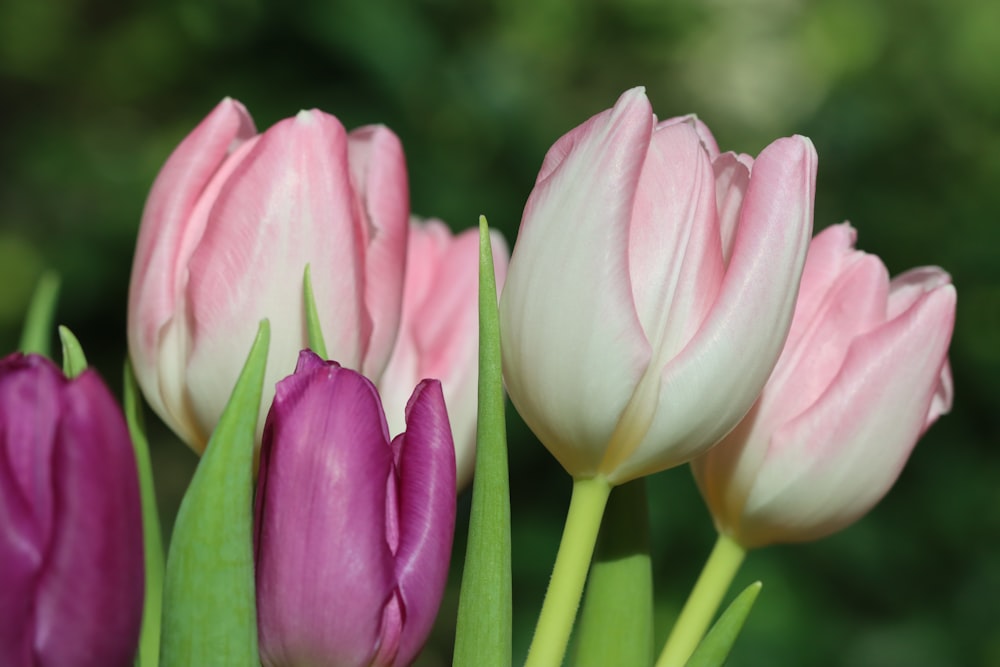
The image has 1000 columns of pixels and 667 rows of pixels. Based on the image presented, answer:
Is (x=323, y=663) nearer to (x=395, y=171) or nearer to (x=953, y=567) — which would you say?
(x=395, y=171)

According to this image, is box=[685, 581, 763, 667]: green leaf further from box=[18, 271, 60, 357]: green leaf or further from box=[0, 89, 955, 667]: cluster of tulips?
box=[18, 271, 60, 357]: green leaf

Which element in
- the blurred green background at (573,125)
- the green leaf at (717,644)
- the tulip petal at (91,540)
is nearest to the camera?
the tulip petal at (91,540)

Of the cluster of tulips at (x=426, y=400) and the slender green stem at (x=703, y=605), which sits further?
the slender green stem at (x=703, y=605)

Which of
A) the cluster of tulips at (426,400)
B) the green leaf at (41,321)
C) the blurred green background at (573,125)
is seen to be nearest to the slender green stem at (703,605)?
the cluster of tulips at (426,400)

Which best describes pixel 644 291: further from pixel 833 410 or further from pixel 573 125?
pixel 573 125

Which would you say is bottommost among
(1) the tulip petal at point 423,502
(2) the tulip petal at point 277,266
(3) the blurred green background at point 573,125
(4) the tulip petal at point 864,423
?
(1) the tulip petal at point 423,502

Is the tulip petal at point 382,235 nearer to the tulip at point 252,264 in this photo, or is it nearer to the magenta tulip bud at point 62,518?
the tulip at point 252,264

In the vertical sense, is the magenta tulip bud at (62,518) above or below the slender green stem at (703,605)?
below
